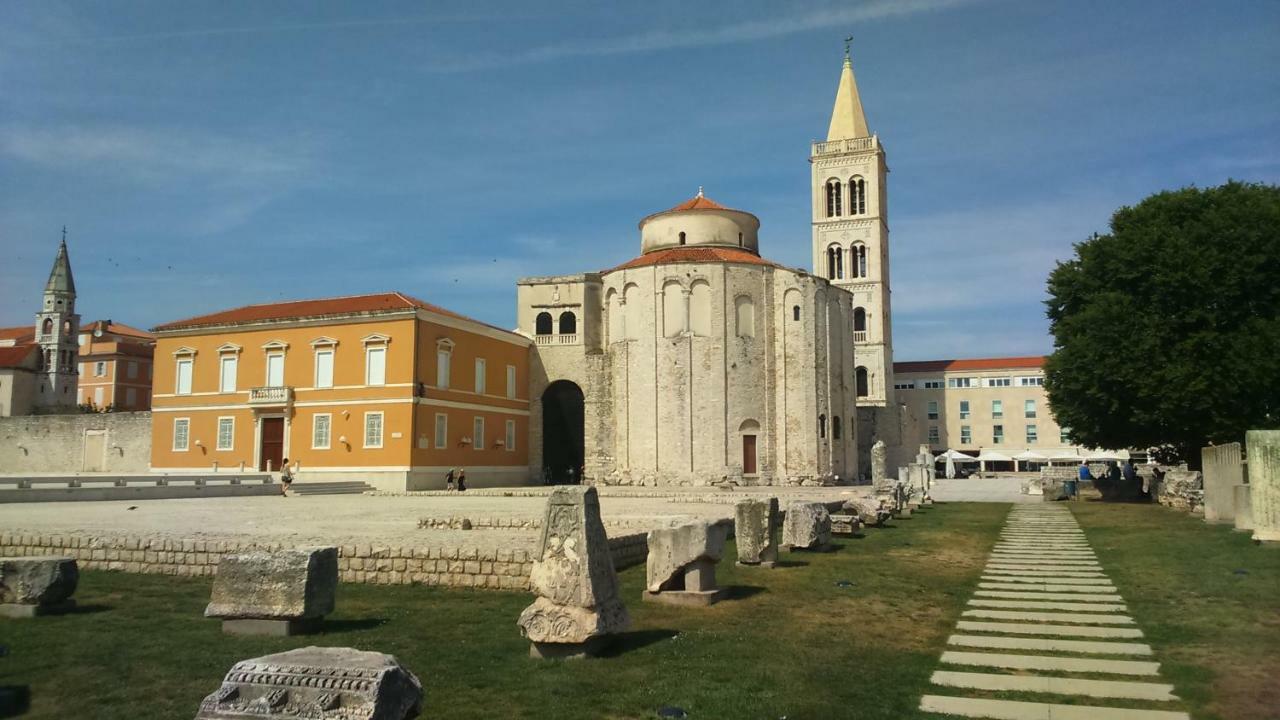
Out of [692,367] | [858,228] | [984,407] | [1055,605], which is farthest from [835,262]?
[1055,605]

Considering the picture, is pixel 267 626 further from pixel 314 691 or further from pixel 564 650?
pixel 314 691

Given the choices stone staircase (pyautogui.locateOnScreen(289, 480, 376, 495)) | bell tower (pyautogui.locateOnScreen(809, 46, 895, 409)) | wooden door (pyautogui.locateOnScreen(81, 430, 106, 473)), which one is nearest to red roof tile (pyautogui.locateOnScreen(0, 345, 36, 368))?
wooden door (pyautogui.locateOnScreen(81, 430, 106, 473))

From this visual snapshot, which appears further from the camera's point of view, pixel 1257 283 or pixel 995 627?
pixel 1257 283

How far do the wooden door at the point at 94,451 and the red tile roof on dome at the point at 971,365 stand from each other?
61828 millimetres

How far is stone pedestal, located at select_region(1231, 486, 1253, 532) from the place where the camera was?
1599cm

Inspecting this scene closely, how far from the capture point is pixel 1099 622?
9.05 m

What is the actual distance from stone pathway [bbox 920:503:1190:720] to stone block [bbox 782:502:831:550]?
114 inches

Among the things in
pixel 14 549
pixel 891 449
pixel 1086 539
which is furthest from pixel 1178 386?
pixel 891 449

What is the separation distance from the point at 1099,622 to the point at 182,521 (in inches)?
666

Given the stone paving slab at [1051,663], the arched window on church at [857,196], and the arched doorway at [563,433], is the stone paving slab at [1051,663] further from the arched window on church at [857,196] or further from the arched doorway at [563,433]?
the arched window on church at [857,196]

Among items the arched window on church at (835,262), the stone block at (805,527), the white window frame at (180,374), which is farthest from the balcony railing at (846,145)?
the stone block at (805,527)

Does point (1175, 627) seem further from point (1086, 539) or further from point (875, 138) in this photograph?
point (875, 138)

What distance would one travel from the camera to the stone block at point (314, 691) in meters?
4.04

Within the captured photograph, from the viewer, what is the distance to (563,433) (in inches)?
1868
